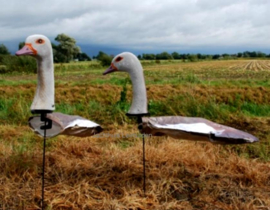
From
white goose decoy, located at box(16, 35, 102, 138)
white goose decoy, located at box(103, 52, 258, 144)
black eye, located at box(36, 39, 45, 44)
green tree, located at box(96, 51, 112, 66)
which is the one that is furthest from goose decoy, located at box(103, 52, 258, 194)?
green tree, located at box(96, 51, 112, 66)

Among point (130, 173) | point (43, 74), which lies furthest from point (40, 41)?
point (130, 173)

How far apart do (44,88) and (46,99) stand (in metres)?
0.08

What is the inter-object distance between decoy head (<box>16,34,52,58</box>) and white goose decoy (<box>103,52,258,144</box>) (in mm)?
498

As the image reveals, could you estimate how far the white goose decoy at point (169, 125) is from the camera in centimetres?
236

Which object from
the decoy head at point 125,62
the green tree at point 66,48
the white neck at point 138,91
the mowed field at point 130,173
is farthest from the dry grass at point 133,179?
the green tree at point 66,48

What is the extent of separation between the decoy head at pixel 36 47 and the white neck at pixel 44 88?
0.06 m

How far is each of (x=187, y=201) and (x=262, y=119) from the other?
291cm

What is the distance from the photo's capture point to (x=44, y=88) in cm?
236

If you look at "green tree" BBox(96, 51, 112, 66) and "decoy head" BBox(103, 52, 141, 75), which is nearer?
"decoy head" BBox(103, 52, 141, 75)

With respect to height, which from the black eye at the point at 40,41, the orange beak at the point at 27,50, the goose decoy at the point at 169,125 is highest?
the black eye at the point at 40,41

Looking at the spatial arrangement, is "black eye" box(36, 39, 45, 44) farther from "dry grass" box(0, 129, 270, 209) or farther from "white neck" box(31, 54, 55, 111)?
"dry grass" box(0, 129, 270, 209)

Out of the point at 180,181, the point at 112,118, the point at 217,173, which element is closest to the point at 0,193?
the point at 180,181

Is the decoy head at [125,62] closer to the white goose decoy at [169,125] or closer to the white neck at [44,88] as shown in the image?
the white goose decoy at [169,125]

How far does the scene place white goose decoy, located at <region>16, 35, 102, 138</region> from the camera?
89.2 inches
